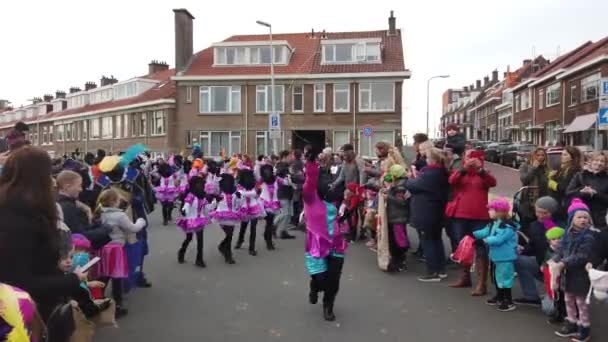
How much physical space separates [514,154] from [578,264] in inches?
1182

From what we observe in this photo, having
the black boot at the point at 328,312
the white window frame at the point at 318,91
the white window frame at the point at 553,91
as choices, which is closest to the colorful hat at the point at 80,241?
the black boot at the point at 328,312

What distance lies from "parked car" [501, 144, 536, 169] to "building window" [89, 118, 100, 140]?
33.8 m

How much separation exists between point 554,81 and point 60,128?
46348mm

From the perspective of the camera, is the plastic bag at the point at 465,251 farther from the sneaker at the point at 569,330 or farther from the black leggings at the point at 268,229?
the black leggings at the point at 268,229

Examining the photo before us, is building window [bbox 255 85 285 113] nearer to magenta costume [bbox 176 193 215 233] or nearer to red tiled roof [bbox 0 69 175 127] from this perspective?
red tiled roof [bbox 0 69 175 127]

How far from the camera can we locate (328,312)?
562 cm

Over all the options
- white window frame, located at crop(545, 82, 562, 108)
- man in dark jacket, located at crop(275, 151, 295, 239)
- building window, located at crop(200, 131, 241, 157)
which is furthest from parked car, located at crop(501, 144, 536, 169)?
man in dark jacket, located at crop(275, 151, 295, 239)

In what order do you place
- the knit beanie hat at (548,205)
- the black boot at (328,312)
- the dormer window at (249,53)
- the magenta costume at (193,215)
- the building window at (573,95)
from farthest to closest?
the building window at (573,95), the dormer window at (249,53), the magenta costume at (193,215), the knit beanie hat at (548,205), the black boot at (328,312)

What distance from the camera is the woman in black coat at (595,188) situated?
19.7ft

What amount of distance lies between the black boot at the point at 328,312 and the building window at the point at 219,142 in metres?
30.8

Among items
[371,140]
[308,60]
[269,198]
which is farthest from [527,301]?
[308,60]

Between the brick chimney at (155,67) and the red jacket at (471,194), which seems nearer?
the red jacket at (471,194)

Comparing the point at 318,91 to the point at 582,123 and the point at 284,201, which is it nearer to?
the point at 582,123

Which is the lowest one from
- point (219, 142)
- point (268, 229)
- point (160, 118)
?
point (268, 229)
